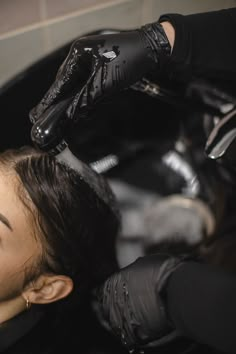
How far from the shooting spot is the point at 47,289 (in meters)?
0.76

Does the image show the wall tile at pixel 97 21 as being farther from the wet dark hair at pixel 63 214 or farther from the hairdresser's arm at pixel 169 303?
the hairdresser's arm at pixel 169 303

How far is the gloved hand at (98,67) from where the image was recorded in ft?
2.50

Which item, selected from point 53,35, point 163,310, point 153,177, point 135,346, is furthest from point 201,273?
point 53,35

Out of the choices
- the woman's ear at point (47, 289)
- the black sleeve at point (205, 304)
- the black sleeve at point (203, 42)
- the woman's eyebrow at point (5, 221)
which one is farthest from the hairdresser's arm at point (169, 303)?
the black sleeve at point (203, 42)

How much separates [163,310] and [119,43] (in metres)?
0.49

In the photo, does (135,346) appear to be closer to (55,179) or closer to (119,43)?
(55,179)

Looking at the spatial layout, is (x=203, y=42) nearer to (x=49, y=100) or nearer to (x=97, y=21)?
(x=49, y=100)

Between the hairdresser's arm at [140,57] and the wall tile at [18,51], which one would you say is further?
the wall tile at [18,51]

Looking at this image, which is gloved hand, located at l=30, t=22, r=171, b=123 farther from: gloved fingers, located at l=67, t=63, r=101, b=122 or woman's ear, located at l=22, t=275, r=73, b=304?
woman's ear, located at l=22, t=275, r=73, b=304

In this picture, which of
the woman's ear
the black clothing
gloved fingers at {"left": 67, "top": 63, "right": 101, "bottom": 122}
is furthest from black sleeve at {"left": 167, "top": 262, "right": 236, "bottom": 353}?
gloved fingers at {"left": 67, "top": 63, "right": 101, "bottom": 122}

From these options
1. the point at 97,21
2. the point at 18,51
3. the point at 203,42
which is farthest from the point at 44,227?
the point at 97,21

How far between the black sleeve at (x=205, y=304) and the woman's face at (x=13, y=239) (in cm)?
25

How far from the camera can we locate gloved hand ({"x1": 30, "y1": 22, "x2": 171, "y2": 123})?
0.76m

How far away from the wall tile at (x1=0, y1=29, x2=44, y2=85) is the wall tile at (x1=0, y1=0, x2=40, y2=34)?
0.03m
